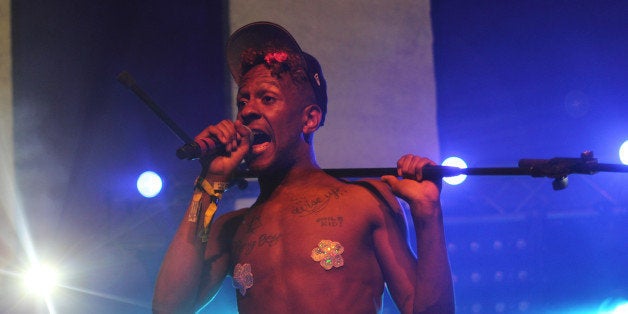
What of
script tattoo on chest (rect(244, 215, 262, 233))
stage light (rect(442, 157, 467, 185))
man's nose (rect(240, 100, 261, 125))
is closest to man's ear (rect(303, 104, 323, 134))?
man's nose (rect(240, 100, 261, 125))

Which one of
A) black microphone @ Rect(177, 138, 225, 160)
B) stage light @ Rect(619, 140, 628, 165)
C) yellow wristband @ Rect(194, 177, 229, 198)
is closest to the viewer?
black microphone @ Rect(177, 138, 225, 160)

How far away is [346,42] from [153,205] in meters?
2.16

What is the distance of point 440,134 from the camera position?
4.80 meters

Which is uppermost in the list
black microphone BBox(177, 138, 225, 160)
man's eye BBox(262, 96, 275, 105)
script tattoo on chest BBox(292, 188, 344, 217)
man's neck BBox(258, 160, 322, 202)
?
man's eye BBox(262, 96, 275, 105)

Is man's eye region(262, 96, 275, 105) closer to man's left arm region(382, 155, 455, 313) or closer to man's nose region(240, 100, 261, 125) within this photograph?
man's nose region(240, 100, 261, 125)

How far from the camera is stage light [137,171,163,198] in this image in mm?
4035

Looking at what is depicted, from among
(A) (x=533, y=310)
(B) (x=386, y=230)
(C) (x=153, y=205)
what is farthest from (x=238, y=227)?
(A) (x=533, y=310)

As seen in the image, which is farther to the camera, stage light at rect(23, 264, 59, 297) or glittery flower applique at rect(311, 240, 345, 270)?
stage light at rect(23, 264, 59, 297)

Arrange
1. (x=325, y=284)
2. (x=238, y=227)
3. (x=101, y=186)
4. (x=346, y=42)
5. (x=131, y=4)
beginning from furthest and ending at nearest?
(x=346, y=42)
(x=131, y=4)
(x=101, y=186)
(x=238, y=227)
(x=325, y=284)

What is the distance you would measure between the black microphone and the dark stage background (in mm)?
1802

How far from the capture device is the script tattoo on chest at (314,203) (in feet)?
8.54

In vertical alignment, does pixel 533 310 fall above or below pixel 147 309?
below

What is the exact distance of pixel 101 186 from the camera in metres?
4.03

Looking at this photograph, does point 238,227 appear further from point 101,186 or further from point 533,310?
point 533,310
